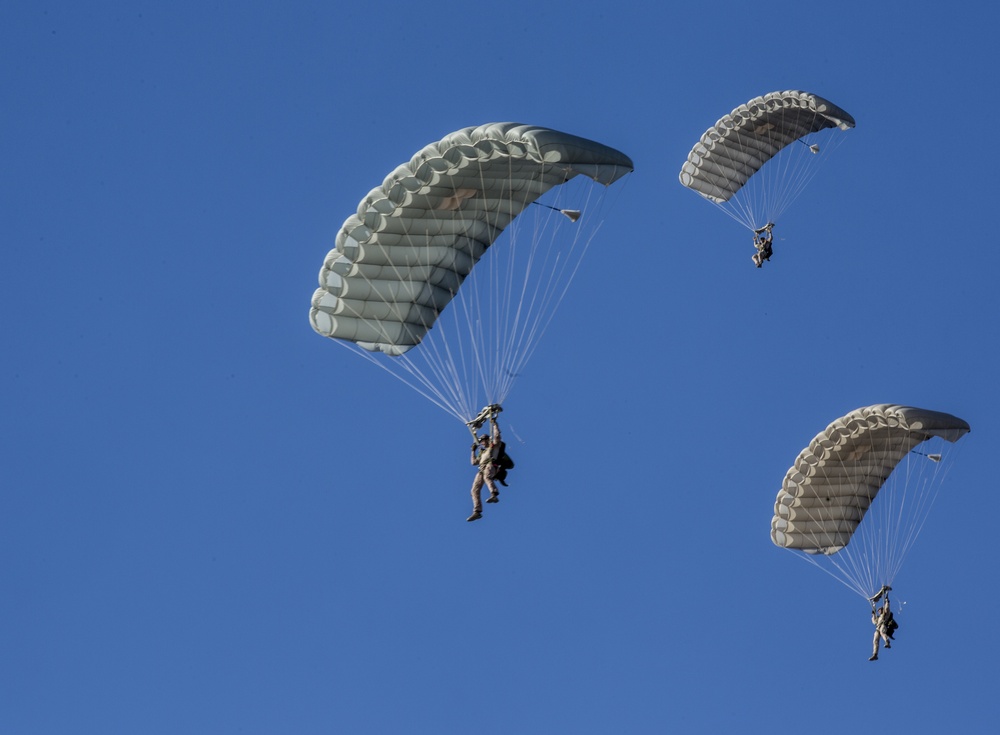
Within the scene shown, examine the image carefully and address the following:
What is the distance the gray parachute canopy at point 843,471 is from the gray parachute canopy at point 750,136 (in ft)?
22.9

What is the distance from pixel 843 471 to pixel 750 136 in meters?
8.69

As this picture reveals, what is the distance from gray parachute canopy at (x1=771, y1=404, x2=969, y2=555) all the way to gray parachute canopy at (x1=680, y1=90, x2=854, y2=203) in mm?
6974

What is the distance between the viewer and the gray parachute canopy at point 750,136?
38812mm

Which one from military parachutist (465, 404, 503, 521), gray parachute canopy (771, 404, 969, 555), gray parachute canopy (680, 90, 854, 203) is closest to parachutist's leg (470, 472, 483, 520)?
military parachutist (465, 404, 503, 521)

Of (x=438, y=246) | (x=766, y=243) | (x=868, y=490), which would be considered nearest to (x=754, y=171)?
(x=766, y=243)

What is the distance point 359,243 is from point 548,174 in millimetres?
2715

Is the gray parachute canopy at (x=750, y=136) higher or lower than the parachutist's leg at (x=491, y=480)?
higher

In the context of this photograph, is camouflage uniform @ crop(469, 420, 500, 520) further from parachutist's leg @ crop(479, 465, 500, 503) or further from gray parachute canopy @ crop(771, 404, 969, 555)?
gray parachute canopy @ crop(771, 404, 969, 555)

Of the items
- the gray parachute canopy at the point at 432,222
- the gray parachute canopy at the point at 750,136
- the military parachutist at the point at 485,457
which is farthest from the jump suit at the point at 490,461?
the gray parachute canopy at the point at 750,136

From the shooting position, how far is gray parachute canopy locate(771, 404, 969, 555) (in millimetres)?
32719

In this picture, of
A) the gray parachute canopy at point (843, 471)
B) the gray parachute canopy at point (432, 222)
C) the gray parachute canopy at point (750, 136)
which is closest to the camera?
the gray parachute canopy at point (432, 222)

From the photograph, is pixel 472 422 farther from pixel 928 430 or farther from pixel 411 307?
pixel 928 430

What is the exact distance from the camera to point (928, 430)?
3212 centimetres

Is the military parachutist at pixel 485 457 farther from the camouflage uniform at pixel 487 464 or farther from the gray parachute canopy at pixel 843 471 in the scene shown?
the gray parachute canopy at pixel 843 471
